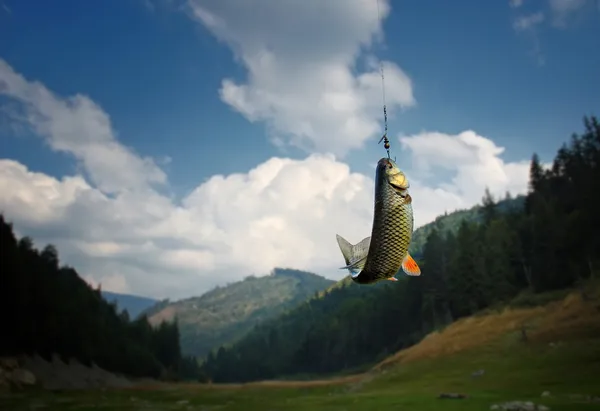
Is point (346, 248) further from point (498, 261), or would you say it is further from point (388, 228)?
point (498, 261)

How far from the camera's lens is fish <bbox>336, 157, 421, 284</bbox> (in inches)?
158

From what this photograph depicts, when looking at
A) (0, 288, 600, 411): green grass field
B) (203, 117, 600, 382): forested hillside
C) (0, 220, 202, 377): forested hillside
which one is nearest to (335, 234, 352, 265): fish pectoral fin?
(0, 288, 600, 411): green grass field

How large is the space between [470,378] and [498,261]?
153ft

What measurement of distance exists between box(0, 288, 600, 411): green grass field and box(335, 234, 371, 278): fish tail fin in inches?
1029

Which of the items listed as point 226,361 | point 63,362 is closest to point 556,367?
point 63,362

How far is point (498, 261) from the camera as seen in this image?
8719 centimetres

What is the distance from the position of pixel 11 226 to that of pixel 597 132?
106056 mm

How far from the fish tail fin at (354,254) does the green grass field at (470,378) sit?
26.1m

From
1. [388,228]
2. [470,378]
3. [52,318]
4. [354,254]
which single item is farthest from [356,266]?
[52,318]

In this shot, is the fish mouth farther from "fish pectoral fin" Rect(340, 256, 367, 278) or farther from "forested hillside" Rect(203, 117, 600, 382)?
"forested hillside" Rect(203, 117, 600, 382)

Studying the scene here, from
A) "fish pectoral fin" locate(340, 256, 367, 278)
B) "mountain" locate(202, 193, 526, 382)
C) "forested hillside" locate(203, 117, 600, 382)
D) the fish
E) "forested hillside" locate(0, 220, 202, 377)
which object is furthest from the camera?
"mountain" locate(202, 193, 526, 382)

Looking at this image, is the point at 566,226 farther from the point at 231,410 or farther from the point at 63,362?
the point at 63,362

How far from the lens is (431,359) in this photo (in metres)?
62.6

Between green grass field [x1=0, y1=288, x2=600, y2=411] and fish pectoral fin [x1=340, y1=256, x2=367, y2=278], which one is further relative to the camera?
green grass field [x1=0, y1=288, x2=600, y2=411]
